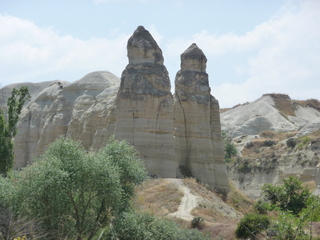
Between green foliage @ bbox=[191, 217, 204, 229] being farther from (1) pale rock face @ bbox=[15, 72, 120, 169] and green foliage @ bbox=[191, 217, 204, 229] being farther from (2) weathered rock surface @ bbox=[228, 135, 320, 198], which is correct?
(2) weathered rock surface @ bbox=[228, 135, 320, 198]

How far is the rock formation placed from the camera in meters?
36.5

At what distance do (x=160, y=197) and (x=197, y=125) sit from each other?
10853mm

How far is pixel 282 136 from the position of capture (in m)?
75.8

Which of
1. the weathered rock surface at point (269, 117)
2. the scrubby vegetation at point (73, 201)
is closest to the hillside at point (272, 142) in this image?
the weathered rock surface at point (269, 117)

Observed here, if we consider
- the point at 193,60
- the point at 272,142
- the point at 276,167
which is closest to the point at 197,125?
the point at 193,60

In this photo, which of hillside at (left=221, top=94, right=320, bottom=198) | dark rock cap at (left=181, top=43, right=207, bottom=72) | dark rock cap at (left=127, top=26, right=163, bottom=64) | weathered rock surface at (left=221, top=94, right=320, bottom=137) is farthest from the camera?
weathered rock surface at (left=221, top=94, right=320, bottom=137)

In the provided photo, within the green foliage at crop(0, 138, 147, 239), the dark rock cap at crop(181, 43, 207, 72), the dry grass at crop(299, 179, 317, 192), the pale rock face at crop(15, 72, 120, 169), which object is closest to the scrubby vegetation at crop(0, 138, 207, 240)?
the green foliage at crop(0, 138, 147, 239)

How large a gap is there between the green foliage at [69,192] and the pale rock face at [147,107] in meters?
13.0

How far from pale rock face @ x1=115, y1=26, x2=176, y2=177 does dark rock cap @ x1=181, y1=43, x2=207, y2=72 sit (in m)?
4.60

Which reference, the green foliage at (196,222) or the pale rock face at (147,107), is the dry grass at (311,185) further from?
the green foliage at (196,222)

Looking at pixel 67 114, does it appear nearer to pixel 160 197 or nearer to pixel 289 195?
pixel 160 197

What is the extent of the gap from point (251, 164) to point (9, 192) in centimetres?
4027

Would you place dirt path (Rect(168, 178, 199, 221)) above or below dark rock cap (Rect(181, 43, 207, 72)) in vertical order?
below

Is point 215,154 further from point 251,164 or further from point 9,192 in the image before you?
point 9,192
